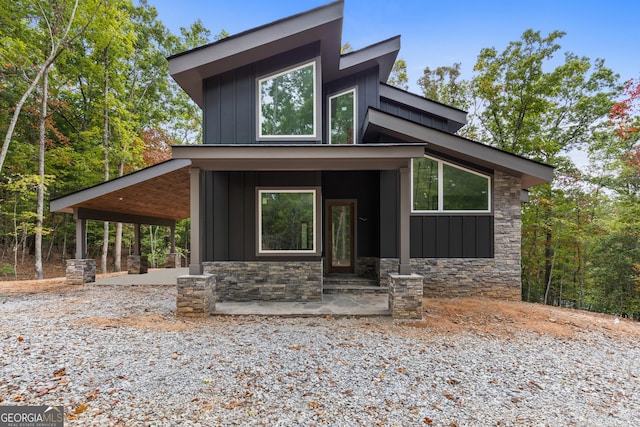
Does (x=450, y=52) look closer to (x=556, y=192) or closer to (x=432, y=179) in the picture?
(x=556, y=192)

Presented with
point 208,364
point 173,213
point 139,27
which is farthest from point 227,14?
point 208,364

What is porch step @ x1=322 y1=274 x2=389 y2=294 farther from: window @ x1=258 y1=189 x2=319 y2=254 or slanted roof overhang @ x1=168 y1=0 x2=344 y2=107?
slanted roof overhang @ x1=168 y1=0 x2=344 y2=107

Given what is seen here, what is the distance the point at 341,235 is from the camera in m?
7.91

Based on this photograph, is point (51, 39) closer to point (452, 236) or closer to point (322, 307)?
point (322, 307)

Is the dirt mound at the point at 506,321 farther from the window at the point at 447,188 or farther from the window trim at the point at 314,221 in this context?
the window trim at the point at 314,221

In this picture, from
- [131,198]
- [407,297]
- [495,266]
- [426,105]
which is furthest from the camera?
[426,105]

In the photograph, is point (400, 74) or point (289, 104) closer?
point (289, 104)

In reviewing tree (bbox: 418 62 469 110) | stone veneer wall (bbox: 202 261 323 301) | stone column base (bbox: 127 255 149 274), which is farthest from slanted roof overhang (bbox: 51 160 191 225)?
tree (bbox: 418 62 469 110)

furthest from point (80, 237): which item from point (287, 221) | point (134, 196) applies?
point (287, 221)

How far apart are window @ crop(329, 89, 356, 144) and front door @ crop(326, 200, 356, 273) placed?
1.88 meters

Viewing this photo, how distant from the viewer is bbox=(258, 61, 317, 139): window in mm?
6199

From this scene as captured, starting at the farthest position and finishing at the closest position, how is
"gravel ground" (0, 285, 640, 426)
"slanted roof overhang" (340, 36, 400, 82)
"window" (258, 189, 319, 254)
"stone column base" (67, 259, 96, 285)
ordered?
"stone column base" (67, 259, 96, 285) → "slanted roof overhang" (340, 36, 400, 82) → "window" (258, 189, 319, 254) → "gravel ground" (0, 285, 640, 426)

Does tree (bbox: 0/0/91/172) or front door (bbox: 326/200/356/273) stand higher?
tree (bbox: 0/0/91/172)

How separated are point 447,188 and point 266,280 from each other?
5.10 metres
